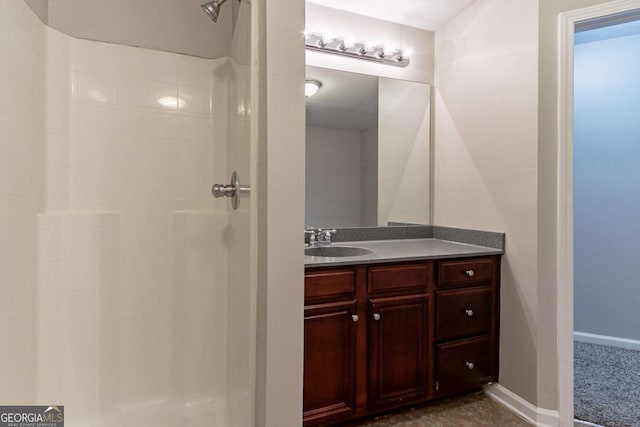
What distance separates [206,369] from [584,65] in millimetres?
3557

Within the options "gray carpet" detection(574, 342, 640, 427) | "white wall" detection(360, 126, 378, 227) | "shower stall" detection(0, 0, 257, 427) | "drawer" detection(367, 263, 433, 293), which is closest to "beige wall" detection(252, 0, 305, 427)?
"shower stall" detection(0, 0, 257, 427)

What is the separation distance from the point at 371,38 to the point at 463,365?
2.09 m

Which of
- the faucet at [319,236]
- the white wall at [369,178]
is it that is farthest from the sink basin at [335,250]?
the white wall at [369,178]

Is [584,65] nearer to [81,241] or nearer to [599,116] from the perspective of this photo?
[599,116]

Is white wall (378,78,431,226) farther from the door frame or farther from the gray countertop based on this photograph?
the door frame

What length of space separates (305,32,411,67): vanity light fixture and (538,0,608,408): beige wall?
0.84 meters

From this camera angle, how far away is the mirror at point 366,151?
6.93 ft

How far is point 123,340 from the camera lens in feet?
5.07

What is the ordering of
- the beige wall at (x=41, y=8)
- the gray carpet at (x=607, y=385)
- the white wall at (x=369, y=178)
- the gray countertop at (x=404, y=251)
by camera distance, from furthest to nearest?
the white wall at (x=369, y=178), the gray carpet at (x=607, y=385), the gray countertop at (x=404, y=251), the beige wall at (x=41, y=8)

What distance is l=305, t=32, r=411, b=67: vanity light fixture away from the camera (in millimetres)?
2021

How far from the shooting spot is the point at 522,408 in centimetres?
173

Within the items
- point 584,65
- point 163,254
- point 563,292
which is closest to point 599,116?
point 584,65

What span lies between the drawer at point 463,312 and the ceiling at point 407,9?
175 cm

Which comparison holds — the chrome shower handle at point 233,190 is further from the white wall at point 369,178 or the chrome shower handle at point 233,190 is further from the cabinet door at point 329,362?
the white wall at point 369,178
